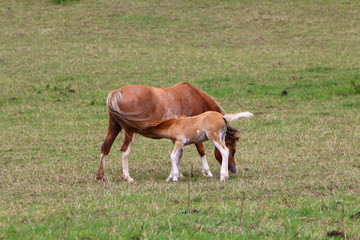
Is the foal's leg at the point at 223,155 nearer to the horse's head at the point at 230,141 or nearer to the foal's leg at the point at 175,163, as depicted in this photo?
the foal's leg at the point at 175,163

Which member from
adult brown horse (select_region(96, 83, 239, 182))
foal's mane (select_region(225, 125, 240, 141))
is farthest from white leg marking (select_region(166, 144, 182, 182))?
foal's mane (select_region(225, 125, 240, 141))

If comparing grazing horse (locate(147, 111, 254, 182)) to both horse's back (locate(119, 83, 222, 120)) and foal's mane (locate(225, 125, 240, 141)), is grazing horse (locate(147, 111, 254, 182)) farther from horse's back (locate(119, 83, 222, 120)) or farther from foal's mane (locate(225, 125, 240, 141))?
foal's mane (locate(225, 125, 240, 141))

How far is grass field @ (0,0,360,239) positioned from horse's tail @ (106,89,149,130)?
90 centimetres

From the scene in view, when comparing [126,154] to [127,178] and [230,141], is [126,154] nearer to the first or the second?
[127,178]

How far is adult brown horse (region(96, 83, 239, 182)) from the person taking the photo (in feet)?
32.7

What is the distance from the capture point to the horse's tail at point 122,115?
9.85 metres

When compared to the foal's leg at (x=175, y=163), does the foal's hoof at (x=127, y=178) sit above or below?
below

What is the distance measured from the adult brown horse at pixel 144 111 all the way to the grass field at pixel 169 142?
16.8 inches

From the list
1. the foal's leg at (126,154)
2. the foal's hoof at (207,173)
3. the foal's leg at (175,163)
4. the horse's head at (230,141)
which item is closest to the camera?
the foal's leg at (175,163)

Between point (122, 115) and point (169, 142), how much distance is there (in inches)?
162

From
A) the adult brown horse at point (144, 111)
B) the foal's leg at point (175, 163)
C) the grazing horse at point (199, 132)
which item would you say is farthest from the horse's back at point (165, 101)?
the foal's leg at point (175, 163)

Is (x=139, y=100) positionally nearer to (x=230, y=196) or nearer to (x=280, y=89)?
(x=230, y=196)

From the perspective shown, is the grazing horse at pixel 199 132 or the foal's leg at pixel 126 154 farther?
the foal's leg at pixel 126 154

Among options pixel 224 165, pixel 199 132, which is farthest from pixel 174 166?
pixel 224 165
